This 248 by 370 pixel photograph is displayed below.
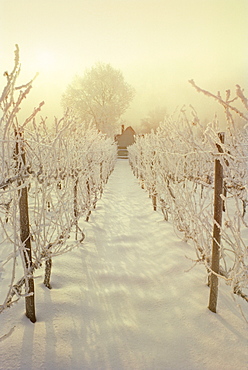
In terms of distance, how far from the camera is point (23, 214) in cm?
224

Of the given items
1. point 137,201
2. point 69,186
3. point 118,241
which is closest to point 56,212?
point 69,186

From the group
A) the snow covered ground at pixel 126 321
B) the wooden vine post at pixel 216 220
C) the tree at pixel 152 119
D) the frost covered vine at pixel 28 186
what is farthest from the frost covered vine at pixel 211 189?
the tree at pixel 152 119

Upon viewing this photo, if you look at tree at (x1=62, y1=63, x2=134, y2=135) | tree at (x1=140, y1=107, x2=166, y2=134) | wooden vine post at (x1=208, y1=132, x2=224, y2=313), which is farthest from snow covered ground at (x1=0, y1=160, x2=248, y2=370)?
tree at (x1=140, y1=107, x2=166, y2=134)

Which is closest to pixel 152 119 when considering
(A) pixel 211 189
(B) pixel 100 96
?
(B) pixel 100 96

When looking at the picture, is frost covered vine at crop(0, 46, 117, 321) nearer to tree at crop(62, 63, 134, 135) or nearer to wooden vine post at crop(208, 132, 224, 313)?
wooden vine post at crop(208, 132, 224, 313)

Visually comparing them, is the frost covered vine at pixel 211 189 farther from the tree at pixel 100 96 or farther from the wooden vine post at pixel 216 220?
the tree at pixel 100 96

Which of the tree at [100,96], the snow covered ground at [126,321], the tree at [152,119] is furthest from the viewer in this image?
the tree at [152,119]

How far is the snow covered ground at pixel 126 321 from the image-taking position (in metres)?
1.95

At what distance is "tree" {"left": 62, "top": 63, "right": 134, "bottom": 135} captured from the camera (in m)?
32.8

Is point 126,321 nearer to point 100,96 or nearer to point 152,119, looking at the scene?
point 100,96

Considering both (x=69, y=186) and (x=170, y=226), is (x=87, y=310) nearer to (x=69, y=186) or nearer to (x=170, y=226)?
(x=69, y=186)

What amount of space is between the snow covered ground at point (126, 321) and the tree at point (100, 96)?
99.3 ft

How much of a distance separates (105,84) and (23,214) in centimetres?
3449

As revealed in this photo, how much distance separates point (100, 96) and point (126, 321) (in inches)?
1336
